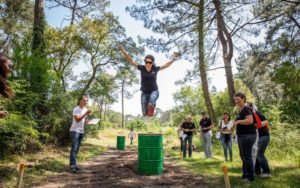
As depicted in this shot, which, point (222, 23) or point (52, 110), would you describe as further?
point (222, 23)

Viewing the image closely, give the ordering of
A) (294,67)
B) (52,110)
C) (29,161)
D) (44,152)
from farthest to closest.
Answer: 1. (294,67)
2. (52,110)
3. (44,152)
4. (29,161)

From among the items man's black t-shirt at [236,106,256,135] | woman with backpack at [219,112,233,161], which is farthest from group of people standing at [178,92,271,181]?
woman with backpack at [219,112,233,161]

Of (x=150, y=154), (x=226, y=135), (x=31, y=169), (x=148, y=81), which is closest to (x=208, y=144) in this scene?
(x=226, y=135)

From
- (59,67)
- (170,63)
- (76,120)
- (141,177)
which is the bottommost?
(141,177)

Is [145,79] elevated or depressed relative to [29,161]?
elevated

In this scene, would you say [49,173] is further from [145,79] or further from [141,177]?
[145,79]

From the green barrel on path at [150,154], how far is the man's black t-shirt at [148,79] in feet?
4.19

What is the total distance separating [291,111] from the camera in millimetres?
17609

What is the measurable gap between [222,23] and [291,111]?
662 cm

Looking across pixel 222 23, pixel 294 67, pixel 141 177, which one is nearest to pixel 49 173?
pixel 141 177

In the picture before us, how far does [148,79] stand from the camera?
295 inches

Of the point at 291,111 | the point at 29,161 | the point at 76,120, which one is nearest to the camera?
the point at 76,120

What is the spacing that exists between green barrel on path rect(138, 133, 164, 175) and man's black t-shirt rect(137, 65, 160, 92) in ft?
4.19

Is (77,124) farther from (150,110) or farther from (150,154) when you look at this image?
(150,110)
